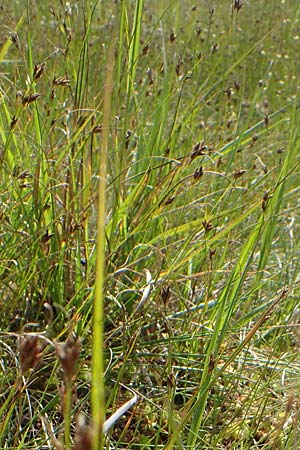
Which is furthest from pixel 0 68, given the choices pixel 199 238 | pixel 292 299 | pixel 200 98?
pixel 292 299

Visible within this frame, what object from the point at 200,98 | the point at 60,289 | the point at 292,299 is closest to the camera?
the point at 60,289

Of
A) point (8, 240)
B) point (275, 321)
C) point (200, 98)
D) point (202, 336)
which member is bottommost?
point (275, 321)

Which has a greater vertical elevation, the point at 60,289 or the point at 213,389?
the point at 60,289

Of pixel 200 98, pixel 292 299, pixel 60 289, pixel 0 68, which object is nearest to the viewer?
pixel 60 289

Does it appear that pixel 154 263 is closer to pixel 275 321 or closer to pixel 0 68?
pixel 275 321

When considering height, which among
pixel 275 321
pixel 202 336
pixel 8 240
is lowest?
pixel 275 321

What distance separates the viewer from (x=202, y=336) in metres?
1.70

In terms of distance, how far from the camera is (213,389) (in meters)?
1.73

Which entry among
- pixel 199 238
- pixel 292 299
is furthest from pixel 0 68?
pixel 292 299

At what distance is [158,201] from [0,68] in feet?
8.00

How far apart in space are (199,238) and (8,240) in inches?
22.5

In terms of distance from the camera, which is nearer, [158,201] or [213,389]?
[213,389]

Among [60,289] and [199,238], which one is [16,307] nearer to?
[60,289]

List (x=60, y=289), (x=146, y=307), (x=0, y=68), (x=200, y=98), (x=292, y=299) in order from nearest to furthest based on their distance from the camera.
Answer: (x=146, y=307)
(x=60, y=289)
(x=292, y=299)
(x=200, y=98)
(x=0, y=68)
